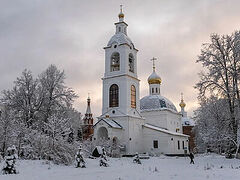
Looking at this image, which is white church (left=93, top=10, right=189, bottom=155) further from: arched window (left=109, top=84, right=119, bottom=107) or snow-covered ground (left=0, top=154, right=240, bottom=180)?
snow-covered ground (left=0, top=154, right=240, bottom=180)

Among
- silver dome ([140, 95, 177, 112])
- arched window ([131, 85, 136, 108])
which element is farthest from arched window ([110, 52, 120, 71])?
silver dome ([140, 95, 177, 112])

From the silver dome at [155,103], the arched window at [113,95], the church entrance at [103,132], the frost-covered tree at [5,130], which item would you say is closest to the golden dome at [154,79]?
the silver dome at [155,103]

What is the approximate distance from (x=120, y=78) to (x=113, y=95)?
8.91 ft

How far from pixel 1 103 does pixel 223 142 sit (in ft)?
73.0

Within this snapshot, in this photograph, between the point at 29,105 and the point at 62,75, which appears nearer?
the point at 29,105

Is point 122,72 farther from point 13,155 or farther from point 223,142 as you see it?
point 13,155

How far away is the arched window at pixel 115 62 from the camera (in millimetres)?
40125

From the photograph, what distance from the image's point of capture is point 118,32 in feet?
139

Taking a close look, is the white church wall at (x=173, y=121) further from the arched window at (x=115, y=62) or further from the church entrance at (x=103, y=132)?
the church entrance at (x=103, y=132)

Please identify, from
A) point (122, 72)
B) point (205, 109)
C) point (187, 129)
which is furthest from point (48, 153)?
point (187, 129)

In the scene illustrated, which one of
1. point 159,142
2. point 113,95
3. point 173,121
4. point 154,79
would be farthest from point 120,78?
point 173,121

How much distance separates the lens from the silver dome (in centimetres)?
4700

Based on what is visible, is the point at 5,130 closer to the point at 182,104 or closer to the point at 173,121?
the point at 173,121

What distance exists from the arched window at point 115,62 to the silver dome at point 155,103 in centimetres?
1132
